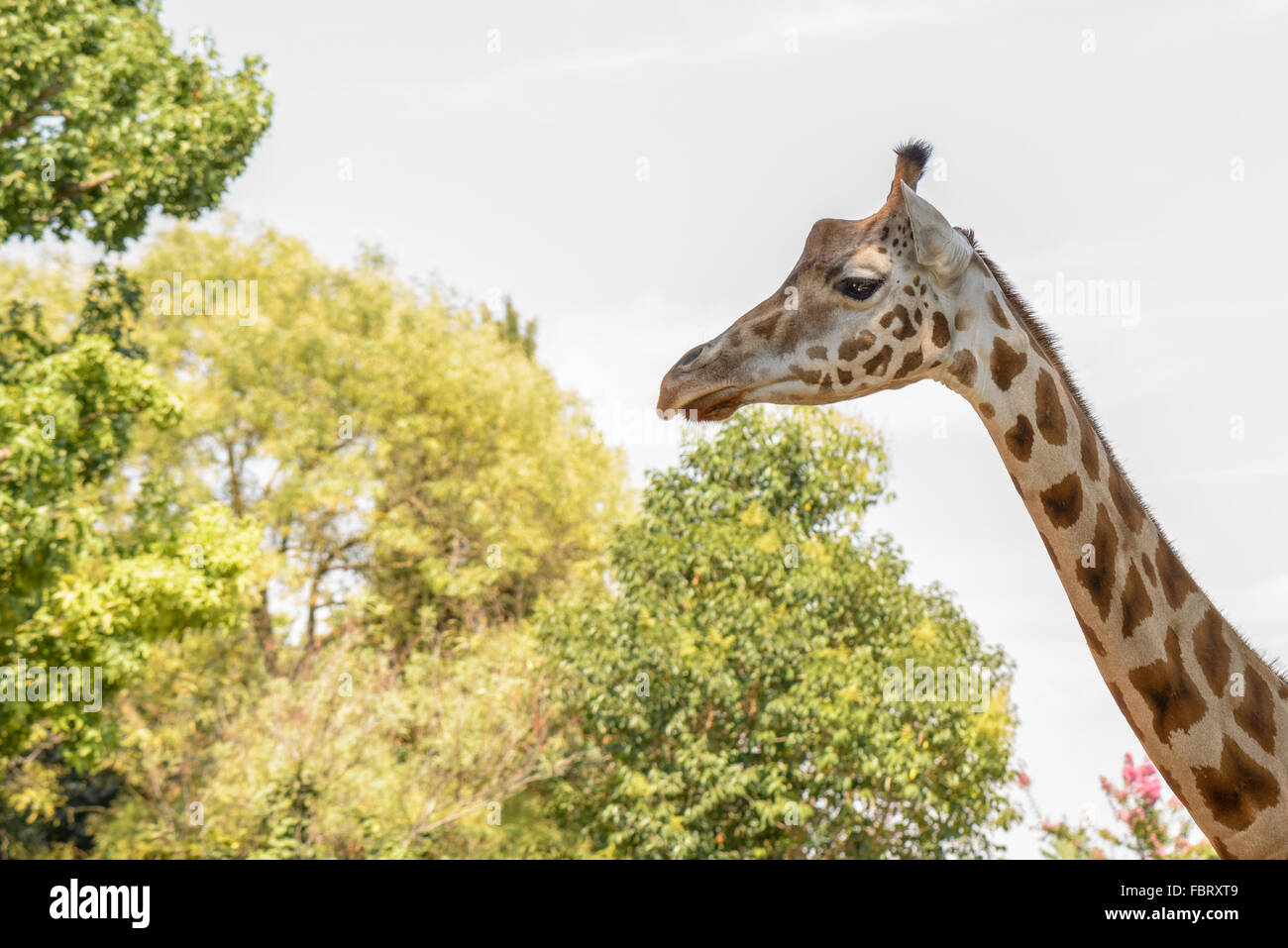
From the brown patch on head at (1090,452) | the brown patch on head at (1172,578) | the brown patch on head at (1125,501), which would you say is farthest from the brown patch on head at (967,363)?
the brown patch on head at (1172,578)

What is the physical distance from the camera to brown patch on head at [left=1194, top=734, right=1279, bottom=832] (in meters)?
3.34

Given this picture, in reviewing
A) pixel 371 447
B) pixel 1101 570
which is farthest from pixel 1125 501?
pixel 371 447

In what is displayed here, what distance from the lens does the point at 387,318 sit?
86.4ft

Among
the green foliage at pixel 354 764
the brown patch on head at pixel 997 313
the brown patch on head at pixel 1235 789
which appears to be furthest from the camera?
the green foliage at pixel 354 764

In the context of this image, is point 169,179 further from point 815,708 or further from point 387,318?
point 387,318

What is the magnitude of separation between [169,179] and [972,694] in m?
11.0

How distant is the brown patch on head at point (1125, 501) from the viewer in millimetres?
3580

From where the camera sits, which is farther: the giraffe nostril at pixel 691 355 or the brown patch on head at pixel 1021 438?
the brown patch on head at pixel 1021 438

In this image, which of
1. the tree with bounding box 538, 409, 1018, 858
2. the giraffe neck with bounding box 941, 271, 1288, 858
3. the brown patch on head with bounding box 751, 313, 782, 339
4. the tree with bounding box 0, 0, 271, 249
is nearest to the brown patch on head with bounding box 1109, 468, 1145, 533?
the giraffe neck with bounding box 941, 271, 1288, 858

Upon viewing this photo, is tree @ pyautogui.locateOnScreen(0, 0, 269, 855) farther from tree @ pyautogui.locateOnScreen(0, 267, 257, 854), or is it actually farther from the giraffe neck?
the giraffe neck

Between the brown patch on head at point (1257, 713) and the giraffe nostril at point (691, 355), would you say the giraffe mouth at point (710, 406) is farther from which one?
the brown patch on head at point (1257, 713)

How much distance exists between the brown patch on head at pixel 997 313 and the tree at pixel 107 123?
1186 centimetres

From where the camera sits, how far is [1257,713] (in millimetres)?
3477
